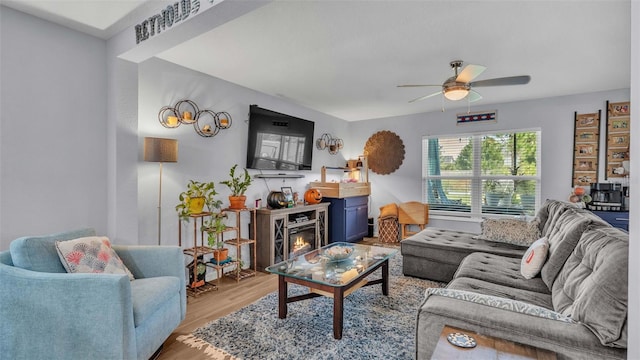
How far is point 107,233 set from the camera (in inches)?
103

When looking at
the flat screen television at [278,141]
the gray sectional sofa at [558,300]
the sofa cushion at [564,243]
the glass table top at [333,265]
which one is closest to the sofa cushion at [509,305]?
the gray sectional sofa at [558,300]

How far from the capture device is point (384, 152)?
5824mm

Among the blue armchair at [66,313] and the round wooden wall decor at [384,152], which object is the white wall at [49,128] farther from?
the round wooden wall decor at [384,152]

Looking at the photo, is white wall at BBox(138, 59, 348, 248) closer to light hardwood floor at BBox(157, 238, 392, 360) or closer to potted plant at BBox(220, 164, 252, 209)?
potted plant at BBox(220, 164, 252, 209)

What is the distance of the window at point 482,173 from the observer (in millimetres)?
4648

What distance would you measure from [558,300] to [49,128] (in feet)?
12.0

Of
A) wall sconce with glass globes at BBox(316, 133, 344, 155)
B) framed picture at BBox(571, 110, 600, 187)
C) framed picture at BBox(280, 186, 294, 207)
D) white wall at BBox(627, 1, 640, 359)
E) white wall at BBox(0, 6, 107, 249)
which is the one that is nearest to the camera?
white wall at BBox(627, 1, 640, 359)

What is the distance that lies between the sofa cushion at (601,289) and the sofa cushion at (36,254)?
2.88 m

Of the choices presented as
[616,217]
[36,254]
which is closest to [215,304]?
[36,254]

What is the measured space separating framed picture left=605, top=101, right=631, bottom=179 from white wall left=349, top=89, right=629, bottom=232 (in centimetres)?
8

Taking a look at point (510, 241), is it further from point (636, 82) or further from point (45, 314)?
point (45, 314)

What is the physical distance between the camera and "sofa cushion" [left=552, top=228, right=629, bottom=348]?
1237 millimetres

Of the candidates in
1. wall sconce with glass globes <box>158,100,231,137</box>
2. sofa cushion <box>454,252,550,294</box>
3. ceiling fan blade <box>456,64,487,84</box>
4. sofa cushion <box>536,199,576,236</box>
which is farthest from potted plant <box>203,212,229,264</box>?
sofa cushion <box>536,199,576,236</box>

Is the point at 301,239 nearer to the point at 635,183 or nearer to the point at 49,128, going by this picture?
the point at 49,128
